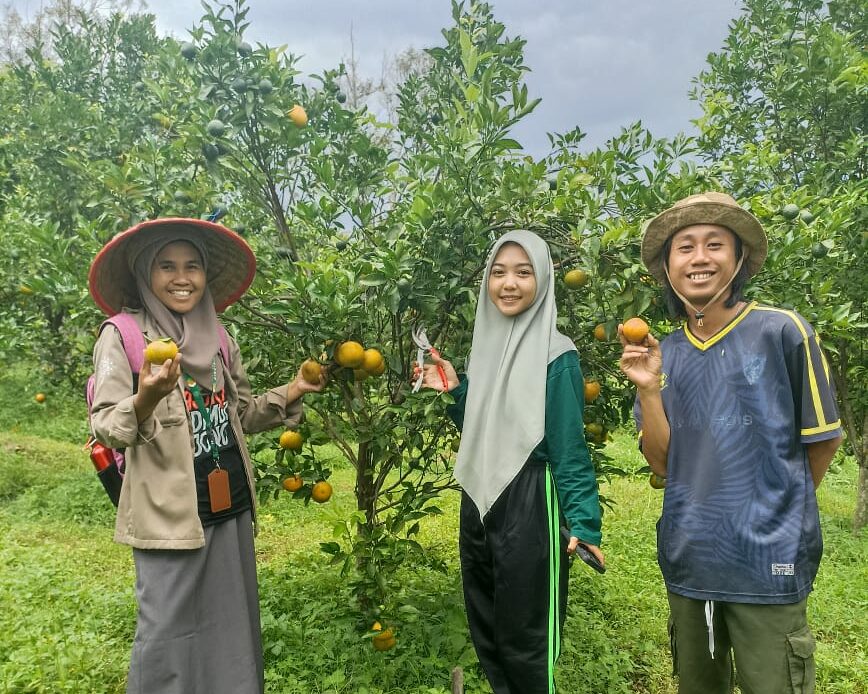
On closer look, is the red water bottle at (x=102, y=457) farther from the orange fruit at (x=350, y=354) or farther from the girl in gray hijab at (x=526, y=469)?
the girl in gray hijab at (x=526, y=469)

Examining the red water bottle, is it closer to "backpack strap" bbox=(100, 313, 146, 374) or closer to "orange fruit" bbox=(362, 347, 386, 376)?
"backpack strap" bbox=(100, 313, 146, 374)

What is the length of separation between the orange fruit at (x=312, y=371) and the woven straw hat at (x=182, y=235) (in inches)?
13.3

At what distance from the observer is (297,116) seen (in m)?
2.50

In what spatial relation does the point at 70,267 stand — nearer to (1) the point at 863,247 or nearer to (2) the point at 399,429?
(2) the point at 399,429

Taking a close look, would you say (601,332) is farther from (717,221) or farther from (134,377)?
(134,377)

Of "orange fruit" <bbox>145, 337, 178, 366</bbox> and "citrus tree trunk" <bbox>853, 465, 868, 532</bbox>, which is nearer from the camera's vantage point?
"orange fruit" <bbox>145, 337, 178, 366</bbox>

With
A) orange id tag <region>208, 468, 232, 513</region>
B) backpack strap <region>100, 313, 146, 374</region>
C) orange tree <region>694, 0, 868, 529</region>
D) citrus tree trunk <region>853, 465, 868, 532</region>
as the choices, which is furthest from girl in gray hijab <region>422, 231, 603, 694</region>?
citrus tree trunk <region>853, 465, 868, 532</region>

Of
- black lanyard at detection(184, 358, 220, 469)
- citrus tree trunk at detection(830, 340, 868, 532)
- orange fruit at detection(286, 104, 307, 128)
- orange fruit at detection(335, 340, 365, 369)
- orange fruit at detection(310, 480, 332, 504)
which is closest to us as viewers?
black lanyard at detection(184, 358, 220, 469)

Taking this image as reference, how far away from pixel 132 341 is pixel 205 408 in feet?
0.93

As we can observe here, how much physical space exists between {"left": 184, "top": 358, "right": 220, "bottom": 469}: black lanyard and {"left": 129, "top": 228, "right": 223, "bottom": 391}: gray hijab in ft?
0.03

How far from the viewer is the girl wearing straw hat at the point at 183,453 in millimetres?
1769

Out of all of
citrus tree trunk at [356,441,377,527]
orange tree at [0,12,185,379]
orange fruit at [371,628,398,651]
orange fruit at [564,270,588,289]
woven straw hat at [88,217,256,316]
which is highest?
orange tree at [0,12,185,379]

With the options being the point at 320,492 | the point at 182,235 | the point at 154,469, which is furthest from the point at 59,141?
the point at 154,469

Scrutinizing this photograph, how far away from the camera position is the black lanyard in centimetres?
193
